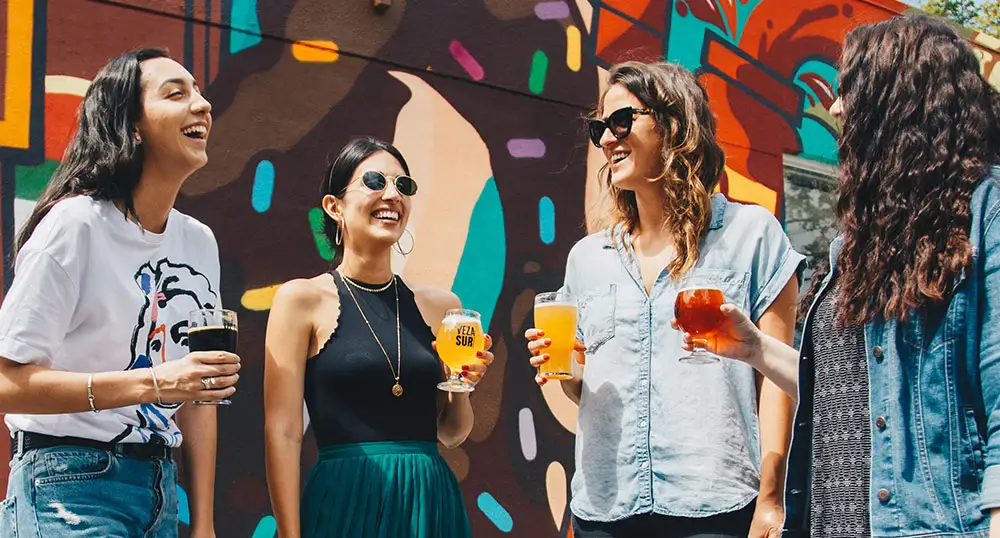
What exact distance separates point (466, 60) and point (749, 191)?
223cm

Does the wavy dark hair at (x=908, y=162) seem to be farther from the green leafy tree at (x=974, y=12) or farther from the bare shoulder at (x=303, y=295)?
the green leafy tree at (x=974, y=12)

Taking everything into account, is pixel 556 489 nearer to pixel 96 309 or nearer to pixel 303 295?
pixel 303 295

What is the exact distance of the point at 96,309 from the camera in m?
2.79

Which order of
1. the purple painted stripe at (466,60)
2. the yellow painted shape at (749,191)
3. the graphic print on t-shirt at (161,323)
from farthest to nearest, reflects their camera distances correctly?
the yellow painted shape at (749,191)
the purple painted stripe at (466,60)
the graphic print on t-shirt at (161,323)

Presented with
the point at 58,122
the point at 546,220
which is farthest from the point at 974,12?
the point at 58,122

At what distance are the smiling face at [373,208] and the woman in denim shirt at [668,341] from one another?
0.71m

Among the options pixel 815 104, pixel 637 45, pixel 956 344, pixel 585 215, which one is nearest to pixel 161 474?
pixel 956 344

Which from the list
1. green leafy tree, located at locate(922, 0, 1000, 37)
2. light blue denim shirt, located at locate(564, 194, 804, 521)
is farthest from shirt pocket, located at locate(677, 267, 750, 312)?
green leafy tree, located at locate(922, 0, 1000, 37)

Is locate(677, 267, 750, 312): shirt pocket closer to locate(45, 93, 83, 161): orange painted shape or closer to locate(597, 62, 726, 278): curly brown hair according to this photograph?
locate(597, 62, 726, 278): curly brown hair

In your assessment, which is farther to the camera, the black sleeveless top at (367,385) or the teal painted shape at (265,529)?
the teal painted shape at (265,529)

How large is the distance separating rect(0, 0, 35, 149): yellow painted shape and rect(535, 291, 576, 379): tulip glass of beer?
108 inches

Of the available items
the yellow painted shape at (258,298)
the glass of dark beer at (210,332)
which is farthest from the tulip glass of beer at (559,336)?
the yellow painted shape at (258,298)

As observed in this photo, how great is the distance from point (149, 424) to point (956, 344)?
84.0 inches

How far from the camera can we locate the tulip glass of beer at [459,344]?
130 inches
